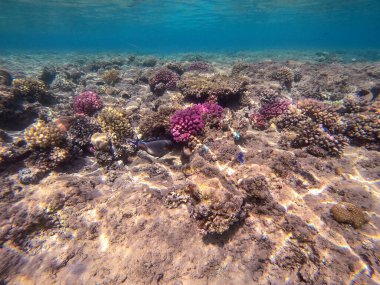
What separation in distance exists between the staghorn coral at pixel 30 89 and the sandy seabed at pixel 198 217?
413cm

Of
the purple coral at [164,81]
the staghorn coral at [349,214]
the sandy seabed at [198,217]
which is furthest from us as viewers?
the purple coral at [164,81]

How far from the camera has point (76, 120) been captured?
251 inches

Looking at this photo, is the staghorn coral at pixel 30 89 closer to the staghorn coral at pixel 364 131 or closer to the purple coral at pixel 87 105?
the purple coral at pixel 87 105

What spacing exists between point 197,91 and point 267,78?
6.68m

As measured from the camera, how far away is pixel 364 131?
6.16 m

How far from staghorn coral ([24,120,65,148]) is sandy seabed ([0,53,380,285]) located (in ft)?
1.66

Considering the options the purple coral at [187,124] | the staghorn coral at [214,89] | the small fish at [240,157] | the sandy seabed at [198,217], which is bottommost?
the sandy seabed at [198,217]

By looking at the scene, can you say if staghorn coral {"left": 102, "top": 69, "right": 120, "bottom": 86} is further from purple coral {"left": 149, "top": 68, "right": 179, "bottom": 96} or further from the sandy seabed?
the sandy seabed

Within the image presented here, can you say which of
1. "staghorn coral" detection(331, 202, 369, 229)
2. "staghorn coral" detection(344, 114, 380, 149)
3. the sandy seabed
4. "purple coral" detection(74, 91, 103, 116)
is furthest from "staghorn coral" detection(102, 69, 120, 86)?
"staghorn coral" detection(331, 202, 369, 229)

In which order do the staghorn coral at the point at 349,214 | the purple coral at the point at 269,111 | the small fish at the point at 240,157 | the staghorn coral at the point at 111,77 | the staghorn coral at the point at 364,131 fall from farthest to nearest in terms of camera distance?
1. the staghorn coral at the point at 111,77
2. the purple coral at the point at 269,111
3. the staghorn coral at the point at 364,131
4. the small fish at the point at 240,157
5. the staghorn coral at the point at 349,214

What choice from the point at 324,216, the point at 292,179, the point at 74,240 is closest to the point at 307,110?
the point at 292,179

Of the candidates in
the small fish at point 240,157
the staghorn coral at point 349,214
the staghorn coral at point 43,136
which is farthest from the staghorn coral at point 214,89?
the staghorn coral at point 349,214

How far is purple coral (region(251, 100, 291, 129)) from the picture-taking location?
22.8ft

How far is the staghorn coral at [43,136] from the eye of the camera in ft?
18.0
